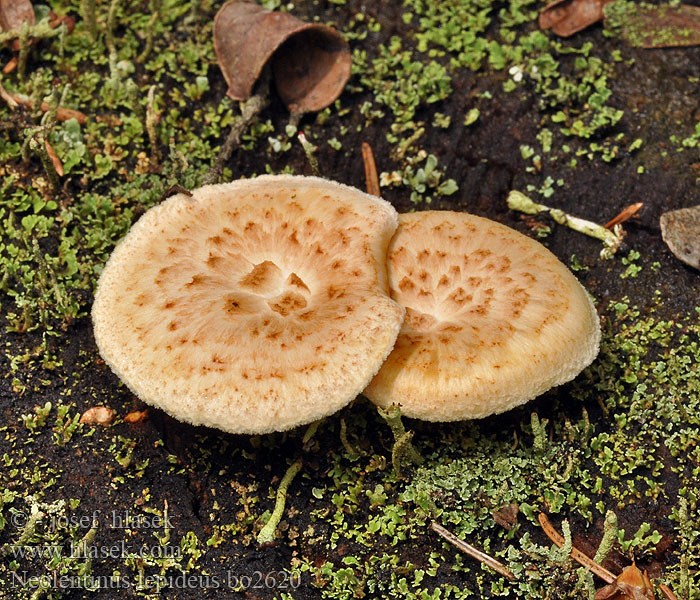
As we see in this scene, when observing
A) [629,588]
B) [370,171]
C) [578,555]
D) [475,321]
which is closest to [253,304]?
[475,321]

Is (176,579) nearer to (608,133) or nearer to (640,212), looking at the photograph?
(640,212)

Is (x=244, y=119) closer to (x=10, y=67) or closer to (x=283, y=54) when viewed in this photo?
(x=283, y=54)

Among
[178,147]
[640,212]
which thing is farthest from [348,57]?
[640,212]

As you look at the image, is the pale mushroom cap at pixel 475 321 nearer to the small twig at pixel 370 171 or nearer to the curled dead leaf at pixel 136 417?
the small twig at pixel 370 171

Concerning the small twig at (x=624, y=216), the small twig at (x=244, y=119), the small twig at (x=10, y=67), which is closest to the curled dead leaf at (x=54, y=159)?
the small twig at (x=10, y=67)

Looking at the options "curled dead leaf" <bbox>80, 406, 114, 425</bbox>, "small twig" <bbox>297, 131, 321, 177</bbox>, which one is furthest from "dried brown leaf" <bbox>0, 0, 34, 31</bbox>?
"curled dead leaf" <bbox>80, 406, 114, 425</bbox>
